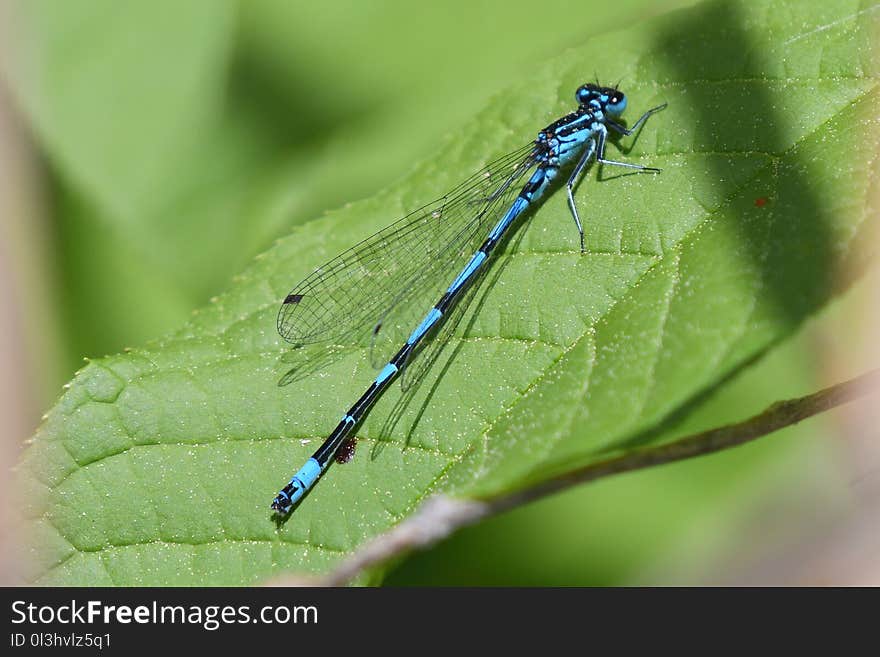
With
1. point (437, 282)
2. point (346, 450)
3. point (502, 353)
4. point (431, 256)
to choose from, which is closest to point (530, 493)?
point (502, 353)

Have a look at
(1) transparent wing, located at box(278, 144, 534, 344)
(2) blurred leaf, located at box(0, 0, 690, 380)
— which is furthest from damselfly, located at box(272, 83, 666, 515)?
(2) blurred leaf, located at box(0, 0, 690, 380)

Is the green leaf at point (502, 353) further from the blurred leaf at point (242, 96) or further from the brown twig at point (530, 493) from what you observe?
the blurred leaf at point (242, 96)

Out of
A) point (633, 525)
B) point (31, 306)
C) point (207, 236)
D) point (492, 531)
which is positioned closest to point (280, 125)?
point (207, 236)

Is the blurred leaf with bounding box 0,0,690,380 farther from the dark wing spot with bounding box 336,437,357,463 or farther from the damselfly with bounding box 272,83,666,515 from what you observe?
the dark wing spot with bounding box 336,437,357,463

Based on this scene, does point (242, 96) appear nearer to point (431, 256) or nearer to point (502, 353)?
point (431, 256)

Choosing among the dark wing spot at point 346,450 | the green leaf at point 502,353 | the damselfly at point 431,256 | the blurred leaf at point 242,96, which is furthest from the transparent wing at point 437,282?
the blurred leaf at point 242,96

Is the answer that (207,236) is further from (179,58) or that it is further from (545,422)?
(545,422)

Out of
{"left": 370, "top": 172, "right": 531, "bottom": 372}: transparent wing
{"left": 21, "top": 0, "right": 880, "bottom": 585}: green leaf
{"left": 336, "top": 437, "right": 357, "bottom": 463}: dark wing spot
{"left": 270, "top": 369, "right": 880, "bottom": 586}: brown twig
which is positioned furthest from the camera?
{"left": 370, "top": 172, "right": 531, "bottom": 372}: transparent wing
